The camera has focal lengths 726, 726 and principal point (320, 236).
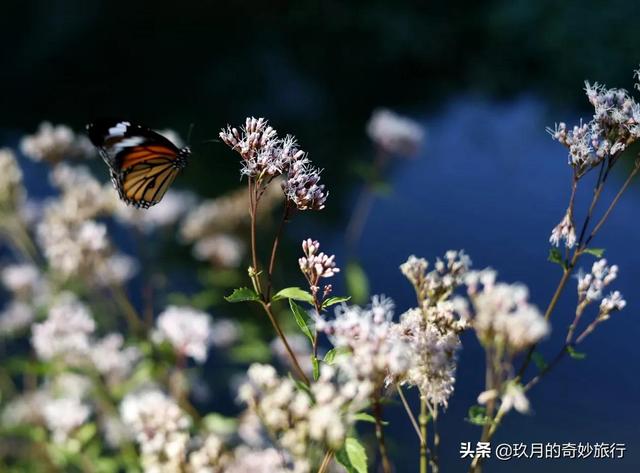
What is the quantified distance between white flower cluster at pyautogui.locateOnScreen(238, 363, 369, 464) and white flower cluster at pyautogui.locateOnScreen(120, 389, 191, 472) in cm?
13

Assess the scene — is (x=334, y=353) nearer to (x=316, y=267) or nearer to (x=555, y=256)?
(x=316, y=267)

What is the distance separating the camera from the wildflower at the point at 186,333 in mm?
1800

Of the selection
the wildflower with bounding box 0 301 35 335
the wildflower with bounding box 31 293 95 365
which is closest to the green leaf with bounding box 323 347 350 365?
the wildflower with bounding box 31 293 95 365

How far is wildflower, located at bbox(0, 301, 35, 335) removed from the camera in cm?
271

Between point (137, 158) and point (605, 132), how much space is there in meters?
1.10

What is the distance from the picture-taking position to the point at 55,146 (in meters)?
2.18

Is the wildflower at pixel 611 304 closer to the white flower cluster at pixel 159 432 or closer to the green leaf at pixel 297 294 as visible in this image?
the green leaf at pixel 297 294

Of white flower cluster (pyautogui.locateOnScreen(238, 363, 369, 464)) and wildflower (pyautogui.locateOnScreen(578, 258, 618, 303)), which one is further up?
wildflower (pyautogui.locateOnScreen(578, 258, 618, 303))

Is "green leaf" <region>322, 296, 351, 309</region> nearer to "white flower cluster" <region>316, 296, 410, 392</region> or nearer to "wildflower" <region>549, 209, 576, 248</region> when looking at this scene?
"white flower cluster" <region>316, 296, 410, 392</region>

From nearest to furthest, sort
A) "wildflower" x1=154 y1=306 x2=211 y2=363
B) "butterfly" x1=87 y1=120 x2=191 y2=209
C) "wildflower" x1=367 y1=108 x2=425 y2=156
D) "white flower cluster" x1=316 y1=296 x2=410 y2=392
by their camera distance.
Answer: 1. "white flower cluster" x1=316 y1=296 x2=410 y2=392
2. "butterfly" x1=87 y1=120 x2=191 y2=209
3. "wildflower" x1=154 y1=306 x2=211 y2=363
4. "wildflower" x1=367 y1=108 x2=425 y2=156

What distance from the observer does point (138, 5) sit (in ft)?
33.5

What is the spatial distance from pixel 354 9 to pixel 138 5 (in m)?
3.04

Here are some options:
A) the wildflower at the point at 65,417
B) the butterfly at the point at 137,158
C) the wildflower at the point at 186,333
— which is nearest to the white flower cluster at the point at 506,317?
the butterfly at the point at 137,158

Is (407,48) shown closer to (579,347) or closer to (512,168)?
(512,168)
